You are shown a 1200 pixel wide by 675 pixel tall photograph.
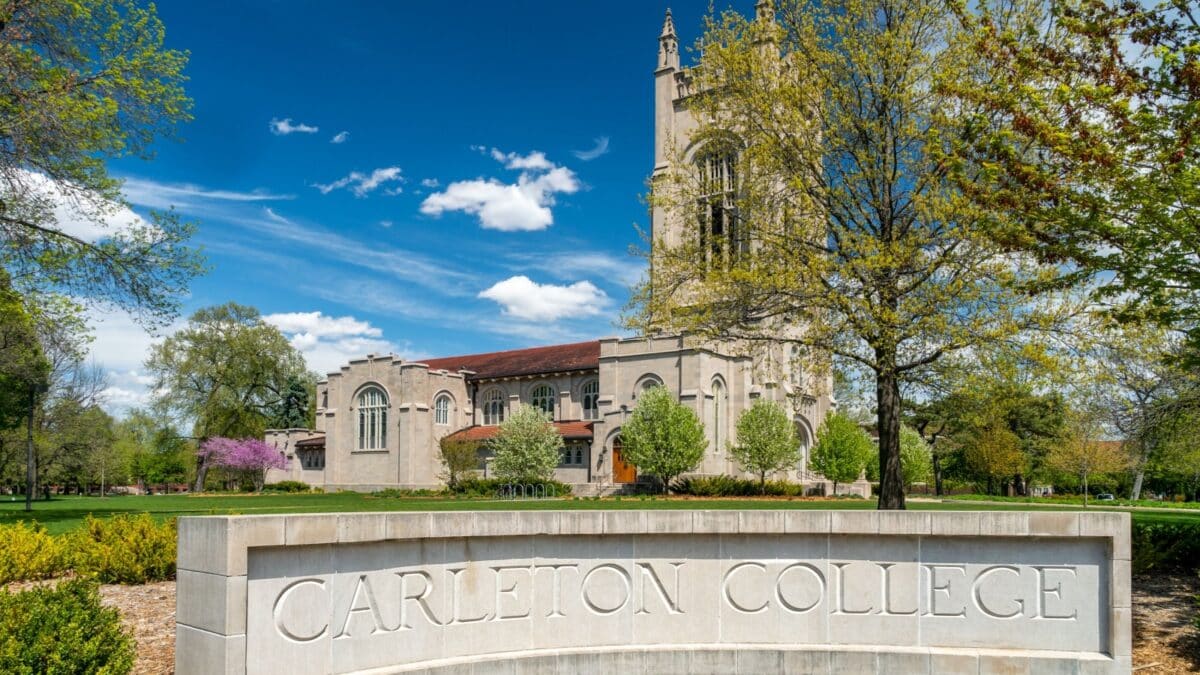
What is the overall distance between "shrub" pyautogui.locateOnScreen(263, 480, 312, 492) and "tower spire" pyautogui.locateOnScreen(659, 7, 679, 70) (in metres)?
38.0

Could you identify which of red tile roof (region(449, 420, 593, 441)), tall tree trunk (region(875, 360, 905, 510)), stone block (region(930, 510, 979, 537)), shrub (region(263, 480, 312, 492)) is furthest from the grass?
shrub (region(263, 480, 312, 492))

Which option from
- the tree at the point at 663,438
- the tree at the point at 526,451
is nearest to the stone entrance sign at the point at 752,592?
the tree at the point at 663,438

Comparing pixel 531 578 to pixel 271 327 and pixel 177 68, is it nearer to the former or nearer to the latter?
pixel 177 68

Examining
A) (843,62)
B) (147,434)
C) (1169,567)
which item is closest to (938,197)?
(843,62)

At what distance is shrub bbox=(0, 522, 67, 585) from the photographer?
10.6 meters

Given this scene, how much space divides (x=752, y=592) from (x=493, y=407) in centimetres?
5042

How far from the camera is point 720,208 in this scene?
61.0 ft

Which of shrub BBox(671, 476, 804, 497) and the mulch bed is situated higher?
the mulch bed

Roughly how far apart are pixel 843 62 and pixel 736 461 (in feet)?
104

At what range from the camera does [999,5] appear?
16.1m

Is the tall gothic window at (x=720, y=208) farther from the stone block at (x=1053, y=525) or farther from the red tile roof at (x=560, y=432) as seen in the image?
the red tile roof at (x=560, y=432)

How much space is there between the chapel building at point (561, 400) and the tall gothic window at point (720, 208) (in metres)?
25.9

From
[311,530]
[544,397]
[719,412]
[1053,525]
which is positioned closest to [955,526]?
[1053,525]

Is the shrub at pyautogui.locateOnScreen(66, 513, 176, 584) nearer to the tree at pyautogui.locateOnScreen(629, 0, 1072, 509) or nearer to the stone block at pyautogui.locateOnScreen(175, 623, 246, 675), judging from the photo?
the stone block at pyautogui.locateOnScreen(175, 623, 246, 675)
